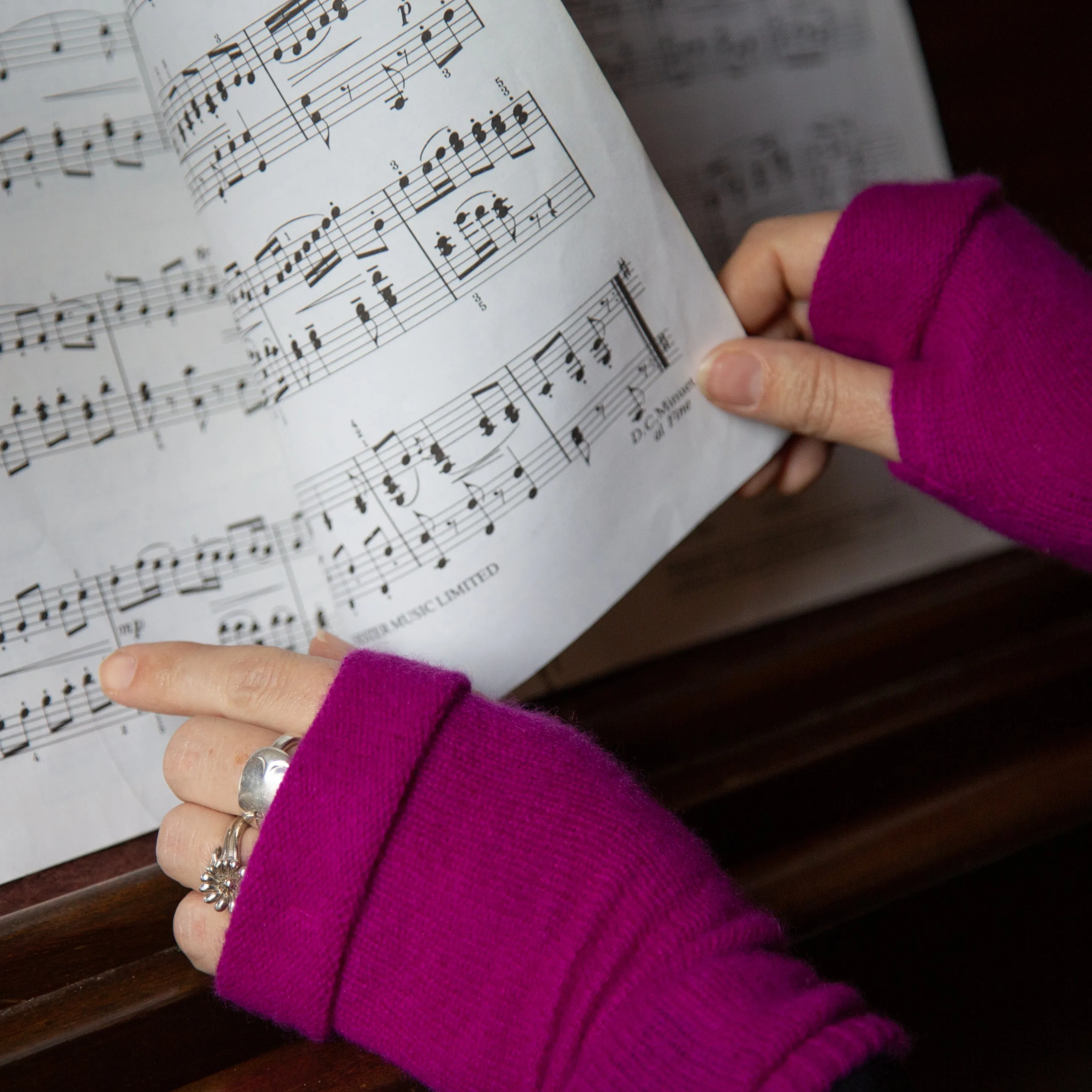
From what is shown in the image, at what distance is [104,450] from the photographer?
476 mm

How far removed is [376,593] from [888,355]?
30 cm

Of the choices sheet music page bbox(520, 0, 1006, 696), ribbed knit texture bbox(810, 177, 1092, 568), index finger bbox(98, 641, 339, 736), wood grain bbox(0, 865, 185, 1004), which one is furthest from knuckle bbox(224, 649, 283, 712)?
ribbed knit texture bbox(810, 177, 1092, 568)

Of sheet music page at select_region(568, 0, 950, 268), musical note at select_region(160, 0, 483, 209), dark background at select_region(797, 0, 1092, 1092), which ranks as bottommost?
dark background at select_region(797, 0, 1092, 1092)

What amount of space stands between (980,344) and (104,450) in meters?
0.46

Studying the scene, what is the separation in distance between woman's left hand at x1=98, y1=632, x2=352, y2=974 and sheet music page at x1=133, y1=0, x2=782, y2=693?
0.17ft

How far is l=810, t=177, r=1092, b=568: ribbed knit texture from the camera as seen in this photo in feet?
1.47

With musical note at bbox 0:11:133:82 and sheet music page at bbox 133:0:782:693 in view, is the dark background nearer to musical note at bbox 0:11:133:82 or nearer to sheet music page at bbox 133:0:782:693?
sheet music page at bbox 133:0:782:693

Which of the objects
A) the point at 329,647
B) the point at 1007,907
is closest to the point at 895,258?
the point at 329,647

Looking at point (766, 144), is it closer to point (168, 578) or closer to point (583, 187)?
point (583, 187)

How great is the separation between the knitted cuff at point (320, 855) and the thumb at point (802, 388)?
0.23 meters

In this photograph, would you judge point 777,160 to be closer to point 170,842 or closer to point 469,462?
point 469,462

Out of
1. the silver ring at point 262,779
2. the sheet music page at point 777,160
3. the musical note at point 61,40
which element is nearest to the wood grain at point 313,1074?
the silver ring at point 262,779

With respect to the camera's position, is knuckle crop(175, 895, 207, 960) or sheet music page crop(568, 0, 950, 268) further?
sheet music page crop(568, 0, 950, 268)

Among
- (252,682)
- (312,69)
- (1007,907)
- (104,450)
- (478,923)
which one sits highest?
(312,69)
